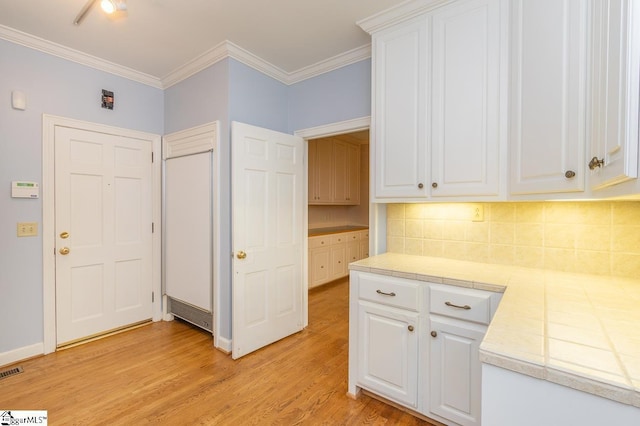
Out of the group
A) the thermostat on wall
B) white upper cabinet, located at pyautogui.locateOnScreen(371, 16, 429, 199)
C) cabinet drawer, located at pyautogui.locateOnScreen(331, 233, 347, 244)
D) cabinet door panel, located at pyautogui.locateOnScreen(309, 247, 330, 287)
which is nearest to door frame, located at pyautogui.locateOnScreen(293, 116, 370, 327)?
white upper cabinet, located at pyautogui.locateOnScreen(371, 16, 429, 199)

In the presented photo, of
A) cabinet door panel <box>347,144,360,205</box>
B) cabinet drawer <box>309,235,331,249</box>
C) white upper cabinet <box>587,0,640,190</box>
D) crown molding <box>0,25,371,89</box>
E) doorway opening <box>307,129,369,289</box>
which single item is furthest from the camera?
cabinet door panel <box>347,144,360,205</box>

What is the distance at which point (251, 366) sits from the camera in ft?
7.74

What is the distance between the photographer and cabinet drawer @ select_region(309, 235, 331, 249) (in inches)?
172

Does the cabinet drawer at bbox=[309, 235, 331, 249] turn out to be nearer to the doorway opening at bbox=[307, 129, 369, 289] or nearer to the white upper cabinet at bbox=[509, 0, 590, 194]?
the doorway opening at bbox=[307, 129, 369, 289]

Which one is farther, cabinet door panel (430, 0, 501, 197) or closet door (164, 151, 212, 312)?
closet door (164, 151, 212, 312)

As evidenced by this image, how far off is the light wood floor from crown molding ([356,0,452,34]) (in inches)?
101

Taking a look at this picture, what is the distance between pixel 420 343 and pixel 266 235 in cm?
157

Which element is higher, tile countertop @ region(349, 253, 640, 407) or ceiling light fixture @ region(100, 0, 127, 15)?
ceiling light fixture @ region(100, 0, 127, 15)

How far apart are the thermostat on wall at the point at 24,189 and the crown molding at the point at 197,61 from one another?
3.67 ft

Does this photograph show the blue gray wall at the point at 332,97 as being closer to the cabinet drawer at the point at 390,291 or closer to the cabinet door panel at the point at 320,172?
the cabinet drawer at the point at 390,291

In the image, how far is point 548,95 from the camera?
1405 mm

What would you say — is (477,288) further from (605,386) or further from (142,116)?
(142,116)

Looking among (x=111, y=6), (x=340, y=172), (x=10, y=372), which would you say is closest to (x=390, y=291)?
(x=111, y=6)

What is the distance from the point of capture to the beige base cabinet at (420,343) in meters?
1.51
